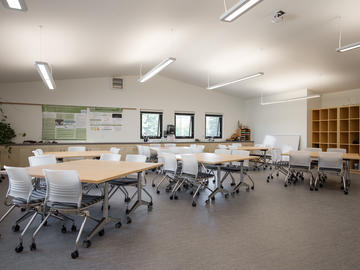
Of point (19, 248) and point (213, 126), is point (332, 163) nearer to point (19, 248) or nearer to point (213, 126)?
point (19, 248)

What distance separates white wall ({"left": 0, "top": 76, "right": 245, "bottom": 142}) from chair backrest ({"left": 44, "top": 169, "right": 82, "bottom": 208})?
5.88m

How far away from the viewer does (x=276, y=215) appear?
11.7ft

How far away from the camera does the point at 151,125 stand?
922 cm

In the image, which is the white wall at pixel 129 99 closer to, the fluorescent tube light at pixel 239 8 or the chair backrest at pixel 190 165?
the chair backrest at pixel 190 165

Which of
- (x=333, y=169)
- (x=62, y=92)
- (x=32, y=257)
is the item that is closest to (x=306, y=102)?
(x=333, y=169)

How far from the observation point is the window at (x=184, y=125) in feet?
31.8

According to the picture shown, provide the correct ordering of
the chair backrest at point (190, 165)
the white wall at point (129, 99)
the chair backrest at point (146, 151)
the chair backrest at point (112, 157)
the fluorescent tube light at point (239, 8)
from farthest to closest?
the white wall at point (129, 99), the chair backrest at point (146, 151), the chair backrest at point (112, 157), the chair backrest at point (190, 165), the fluorescent tube light at point (239, 8)

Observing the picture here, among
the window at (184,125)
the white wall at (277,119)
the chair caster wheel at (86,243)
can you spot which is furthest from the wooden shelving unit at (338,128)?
the chair caster wheel at (86,243)

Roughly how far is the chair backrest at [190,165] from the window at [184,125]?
525 cm

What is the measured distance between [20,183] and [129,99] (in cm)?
A: 637

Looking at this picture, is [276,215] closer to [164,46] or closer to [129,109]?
[164,46]

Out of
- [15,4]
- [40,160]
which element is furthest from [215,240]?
[15,4]

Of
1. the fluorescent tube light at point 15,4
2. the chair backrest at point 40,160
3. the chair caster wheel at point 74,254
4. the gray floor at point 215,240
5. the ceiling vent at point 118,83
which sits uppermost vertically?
the ceiling vent at point 118,83

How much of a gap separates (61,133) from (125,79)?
9.42 feet
